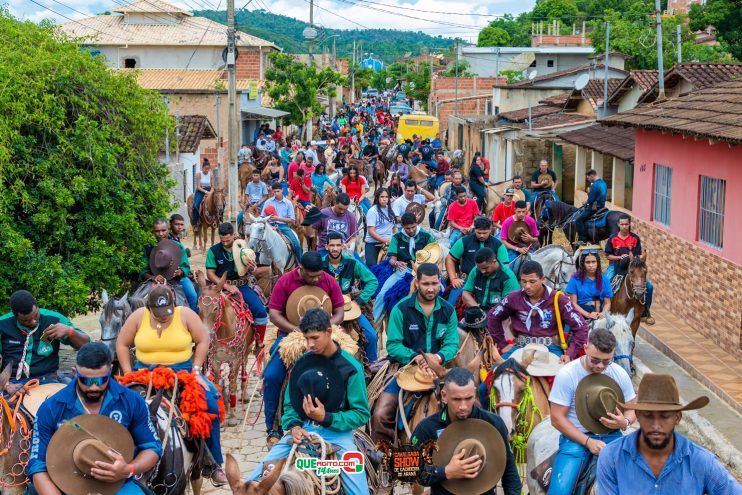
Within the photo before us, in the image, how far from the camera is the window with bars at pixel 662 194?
1984 centimetres

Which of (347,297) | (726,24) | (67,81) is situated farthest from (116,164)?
(726,24)

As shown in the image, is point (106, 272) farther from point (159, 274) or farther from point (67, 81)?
point (67, 81)

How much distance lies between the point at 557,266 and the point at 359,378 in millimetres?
7227

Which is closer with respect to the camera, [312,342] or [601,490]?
[601,490]

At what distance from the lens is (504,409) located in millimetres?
8602

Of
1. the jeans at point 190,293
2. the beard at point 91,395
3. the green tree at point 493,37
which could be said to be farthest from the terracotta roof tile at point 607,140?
the green tree at point 493,37

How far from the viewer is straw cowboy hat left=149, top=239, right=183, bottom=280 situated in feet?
43.0

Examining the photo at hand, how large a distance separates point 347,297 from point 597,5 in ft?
353

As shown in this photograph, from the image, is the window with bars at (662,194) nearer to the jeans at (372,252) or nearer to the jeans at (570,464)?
the jeans at (372,252)

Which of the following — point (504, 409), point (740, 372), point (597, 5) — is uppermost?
point (597, 5)

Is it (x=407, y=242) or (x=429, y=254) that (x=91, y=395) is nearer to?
(x=429, y=254)

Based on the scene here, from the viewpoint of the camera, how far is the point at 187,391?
342 inches

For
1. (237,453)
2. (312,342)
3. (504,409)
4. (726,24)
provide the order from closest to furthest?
(312,342)
(504,409)
(237,453)
(726,24)

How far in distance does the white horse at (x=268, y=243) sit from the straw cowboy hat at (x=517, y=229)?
336 centimetres
